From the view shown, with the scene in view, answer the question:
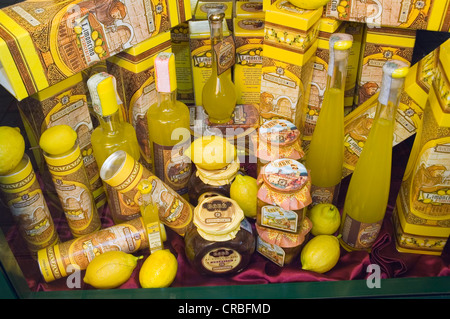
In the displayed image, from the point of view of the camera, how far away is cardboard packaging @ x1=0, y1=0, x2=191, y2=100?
0.75 meters

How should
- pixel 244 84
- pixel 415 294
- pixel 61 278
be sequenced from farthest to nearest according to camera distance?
pixel 244 84 < pixel 61 278 < pixel 415 294

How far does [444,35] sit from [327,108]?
0.59m

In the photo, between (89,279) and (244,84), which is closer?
(89,279)

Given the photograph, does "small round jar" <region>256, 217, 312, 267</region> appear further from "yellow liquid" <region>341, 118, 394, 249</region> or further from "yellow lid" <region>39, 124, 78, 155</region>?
"yellow lid" <region>39, 124, 78, 155</region>

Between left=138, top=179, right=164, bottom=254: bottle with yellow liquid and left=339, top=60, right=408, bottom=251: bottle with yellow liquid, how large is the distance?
1.32ft

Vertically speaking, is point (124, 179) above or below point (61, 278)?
above

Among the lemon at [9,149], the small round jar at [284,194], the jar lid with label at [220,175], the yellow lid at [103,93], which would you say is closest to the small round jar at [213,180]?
the jar lid with label at [220,175]

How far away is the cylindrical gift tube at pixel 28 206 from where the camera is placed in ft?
2.75

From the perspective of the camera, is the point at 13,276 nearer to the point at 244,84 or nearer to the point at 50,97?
the point at 50,97

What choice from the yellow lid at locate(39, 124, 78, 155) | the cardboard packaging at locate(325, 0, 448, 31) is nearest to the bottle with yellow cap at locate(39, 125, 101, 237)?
the yellow lid at locate(39, 124, 78, 155)

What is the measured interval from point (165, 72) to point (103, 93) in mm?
134

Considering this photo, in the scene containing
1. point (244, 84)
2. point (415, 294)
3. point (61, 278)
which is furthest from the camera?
point (244, 84)

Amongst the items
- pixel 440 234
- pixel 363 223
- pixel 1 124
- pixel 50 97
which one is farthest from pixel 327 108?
pixel 1 124

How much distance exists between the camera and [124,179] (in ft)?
2.76
